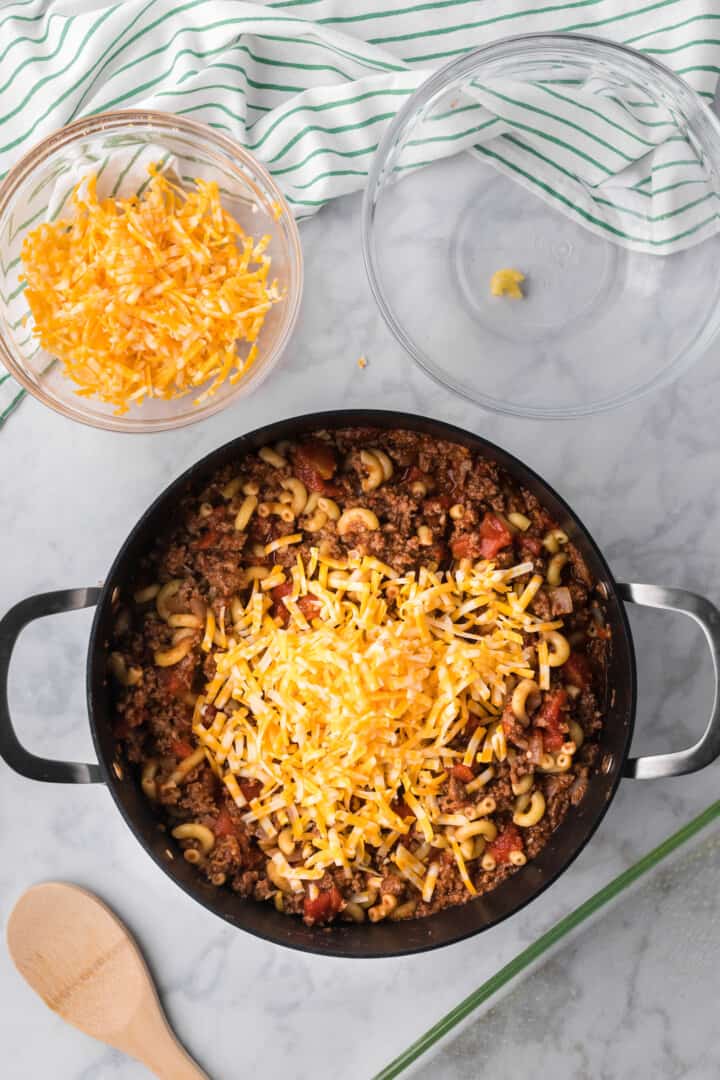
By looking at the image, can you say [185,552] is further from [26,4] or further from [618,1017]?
[618,1017]

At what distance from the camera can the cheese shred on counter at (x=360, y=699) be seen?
2.07 metres

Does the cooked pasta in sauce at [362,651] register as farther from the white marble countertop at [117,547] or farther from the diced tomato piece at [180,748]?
the white marble countertop at [117,547]

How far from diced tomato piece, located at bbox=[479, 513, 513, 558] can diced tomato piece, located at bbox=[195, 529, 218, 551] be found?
0.58 m

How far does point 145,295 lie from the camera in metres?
2.17

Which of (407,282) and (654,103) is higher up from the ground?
(654,103)

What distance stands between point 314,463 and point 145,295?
0.50 meters

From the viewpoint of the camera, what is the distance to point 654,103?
245cm

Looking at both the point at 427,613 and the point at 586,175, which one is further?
the point at 586,175

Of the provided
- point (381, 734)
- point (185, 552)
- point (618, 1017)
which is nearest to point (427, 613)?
point (381, 734)

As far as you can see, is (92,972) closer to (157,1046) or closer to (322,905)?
(157,1046)

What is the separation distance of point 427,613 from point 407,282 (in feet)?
2.67

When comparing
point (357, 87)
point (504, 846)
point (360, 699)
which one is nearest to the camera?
point (360, 699)

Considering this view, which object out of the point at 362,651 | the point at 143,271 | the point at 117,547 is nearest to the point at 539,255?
the point at 143,271

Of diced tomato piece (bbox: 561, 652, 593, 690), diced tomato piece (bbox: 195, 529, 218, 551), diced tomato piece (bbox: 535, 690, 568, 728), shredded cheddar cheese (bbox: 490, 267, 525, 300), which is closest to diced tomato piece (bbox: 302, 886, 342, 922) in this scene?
diced tomato piece (bbox: 535, 690, 568, 728)
